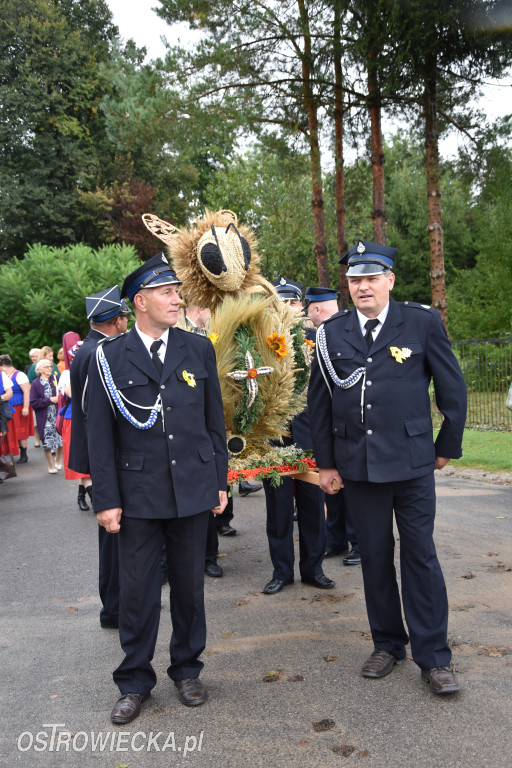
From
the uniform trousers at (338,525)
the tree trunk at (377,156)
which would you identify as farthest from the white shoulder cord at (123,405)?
the tree trunk at (377,156)

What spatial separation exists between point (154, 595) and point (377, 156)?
44.4ft

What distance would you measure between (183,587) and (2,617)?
2.16 metres

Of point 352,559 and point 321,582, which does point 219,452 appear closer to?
point 321,582

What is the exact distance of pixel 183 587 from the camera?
157 inches

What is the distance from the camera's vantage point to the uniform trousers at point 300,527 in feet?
18.5

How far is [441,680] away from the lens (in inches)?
148

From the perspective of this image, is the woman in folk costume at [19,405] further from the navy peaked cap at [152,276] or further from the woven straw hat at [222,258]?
the navy peaked cap at [152,276]

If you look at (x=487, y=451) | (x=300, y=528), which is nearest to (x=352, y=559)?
(x=300, y=528)

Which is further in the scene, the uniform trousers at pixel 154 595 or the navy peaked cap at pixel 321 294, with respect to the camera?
the navy peaked cap at pixel 321 294

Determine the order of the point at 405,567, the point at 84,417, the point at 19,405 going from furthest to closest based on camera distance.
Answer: the point at 19,405 < the point at 84,417 < the point at 405,567

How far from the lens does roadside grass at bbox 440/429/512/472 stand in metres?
10.6

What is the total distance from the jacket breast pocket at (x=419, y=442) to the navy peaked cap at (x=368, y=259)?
2.67ft

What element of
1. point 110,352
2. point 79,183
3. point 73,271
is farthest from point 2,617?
point 79,183

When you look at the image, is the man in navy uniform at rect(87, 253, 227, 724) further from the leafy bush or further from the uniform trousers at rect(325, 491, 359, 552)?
the leafy bush
